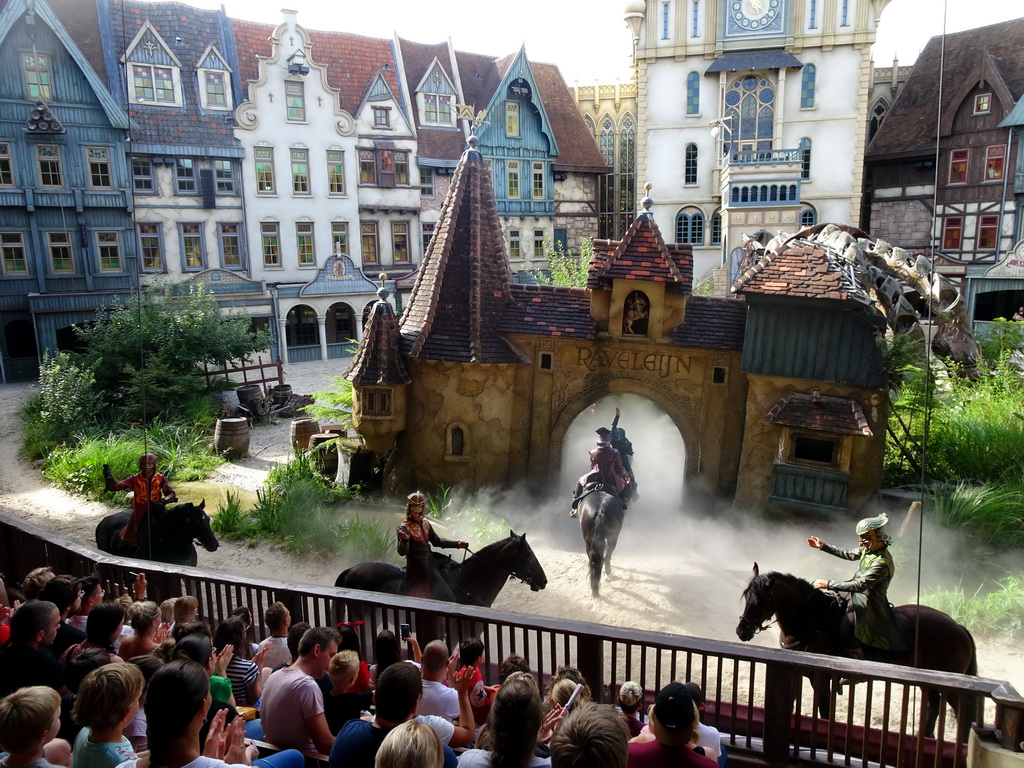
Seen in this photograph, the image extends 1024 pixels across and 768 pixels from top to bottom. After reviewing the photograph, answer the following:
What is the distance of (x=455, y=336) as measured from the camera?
510 inches

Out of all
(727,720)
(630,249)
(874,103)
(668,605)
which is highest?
(874,103)

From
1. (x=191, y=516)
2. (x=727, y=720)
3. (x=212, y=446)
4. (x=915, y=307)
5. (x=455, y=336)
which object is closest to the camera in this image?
(x=727, y=720)

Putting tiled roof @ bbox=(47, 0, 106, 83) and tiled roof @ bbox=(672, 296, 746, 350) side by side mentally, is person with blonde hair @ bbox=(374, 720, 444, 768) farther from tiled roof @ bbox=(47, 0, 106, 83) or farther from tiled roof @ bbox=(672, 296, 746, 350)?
tiled roof @ bbox=(47, 0, 106, 83)

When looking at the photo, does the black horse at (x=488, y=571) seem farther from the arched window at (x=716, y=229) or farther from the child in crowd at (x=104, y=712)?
the arched window at (x=716, y=229)

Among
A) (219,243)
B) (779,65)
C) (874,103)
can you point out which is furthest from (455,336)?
(874,103)

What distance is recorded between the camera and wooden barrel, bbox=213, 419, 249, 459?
16.8 meters

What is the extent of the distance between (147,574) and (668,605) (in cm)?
667

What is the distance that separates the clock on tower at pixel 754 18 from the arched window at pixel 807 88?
6.52ft

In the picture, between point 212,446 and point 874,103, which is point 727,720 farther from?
point 874,103

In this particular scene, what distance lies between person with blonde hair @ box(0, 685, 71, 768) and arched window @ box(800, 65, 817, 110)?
33483 mm

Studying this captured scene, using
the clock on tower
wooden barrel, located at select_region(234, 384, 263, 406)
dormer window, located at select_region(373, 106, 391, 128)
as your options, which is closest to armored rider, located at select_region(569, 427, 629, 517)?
wooden barrel, located at select_region(234, 384, 263, 406)

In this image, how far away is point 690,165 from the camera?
105 feet

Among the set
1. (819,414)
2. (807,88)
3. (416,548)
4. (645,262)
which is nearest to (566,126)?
(807,88)

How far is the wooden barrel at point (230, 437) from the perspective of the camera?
16766 mm
